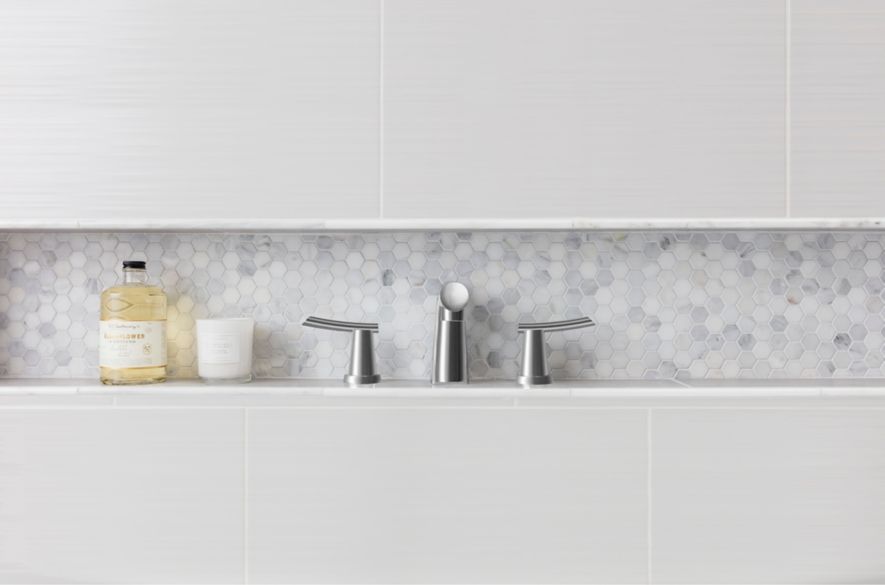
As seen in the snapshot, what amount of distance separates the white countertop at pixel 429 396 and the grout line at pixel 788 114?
32 centimetres

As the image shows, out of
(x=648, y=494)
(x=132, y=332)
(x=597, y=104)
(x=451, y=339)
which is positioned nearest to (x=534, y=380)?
(x=451, y=339)

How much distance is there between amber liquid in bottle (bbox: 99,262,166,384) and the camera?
1.16 meters

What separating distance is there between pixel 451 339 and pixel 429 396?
13 cm

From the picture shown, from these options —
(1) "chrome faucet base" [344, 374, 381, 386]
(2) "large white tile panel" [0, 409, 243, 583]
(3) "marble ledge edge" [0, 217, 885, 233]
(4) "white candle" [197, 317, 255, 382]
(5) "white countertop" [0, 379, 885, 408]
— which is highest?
(3) "marble ledge edge" [0, 217, 885, 233]

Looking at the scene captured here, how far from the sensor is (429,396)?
3.61ft

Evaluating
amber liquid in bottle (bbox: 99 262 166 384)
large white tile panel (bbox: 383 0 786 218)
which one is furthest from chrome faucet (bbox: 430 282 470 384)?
amber liquid in bottle (bbox: 99 262 166 384)

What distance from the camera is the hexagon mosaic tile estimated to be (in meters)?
A: 1.27

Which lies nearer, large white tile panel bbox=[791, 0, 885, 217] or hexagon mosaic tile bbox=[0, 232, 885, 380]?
large white tile panel bbox=[791, 0, 885, 217]

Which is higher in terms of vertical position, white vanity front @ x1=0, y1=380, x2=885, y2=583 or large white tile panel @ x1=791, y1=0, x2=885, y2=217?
large white tile panel @ x1=791, y1=0, x2=885, y2=217

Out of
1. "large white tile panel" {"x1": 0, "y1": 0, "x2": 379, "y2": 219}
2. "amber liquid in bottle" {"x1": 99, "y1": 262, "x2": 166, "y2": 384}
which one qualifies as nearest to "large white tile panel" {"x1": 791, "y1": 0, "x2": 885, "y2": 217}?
"large white tile panel" {"x1": 0, "y1": 0, "x2": 379, "y2": 219}

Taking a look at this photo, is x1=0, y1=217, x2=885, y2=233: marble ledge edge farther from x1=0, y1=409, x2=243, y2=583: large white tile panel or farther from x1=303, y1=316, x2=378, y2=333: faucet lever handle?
x1=0, y1=409, x2=243, y2=583: large white tile panel

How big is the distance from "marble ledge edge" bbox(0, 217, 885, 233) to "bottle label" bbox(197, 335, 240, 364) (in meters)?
0.22

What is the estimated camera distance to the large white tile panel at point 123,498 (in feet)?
3.60

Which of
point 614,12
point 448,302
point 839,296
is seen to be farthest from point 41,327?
point 839,296
